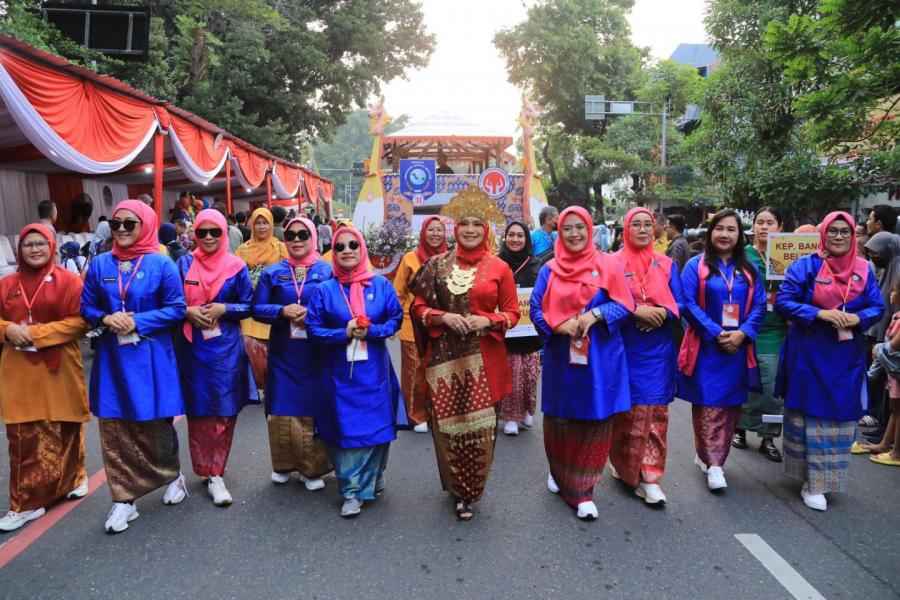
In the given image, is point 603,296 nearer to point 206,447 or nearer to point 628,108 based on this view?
point 206,447

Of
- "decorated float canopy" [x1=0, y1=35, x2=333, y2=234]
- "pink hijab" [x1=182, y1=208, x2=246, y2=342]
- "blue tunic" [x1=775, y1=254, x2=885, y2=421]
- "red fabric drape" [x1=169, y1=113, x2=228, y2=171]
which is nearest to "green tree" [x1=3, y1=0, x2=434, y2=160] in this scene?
"decorated float canopy" [x1=0, y1=35, x2=333, y2=234]

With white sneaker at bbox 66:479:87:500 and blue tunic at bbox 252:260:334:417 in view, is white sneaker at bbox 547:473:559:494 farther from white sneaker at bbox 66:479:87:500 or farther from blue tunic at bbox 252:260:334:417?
white sneaker at bbox 66:479:87:500

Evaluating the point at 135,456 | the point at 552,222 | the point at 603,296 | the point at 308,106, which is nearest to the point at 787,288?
the point at 603,296

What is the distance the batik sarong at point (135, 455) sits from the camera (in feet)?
11.2

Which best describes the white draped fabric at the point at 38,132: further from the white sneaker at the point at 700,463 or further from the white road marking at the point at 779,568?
the white road marking at the point at 779,568

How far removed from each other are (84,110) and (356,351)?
14.2 ft

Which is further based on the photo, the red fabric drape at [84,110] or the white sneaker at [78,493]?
the red fabric drape at [84,110]

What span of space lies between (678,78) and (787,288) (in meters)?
20.8

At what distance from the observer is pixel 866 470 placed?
4.27m

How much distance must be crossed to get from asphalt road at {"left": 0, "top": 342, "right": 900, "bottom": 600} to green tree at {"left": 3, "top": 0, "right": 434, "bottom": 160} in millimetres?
11419

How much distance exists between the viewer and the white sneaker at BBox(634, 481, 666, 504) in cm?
362

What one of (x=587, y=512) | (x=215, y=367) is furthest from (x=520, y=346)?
(x=215, y=367)

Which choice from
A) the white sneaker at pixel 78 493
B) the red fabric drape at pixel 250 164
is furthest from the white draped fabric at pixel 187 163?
the white sneaker at pixel 78 493

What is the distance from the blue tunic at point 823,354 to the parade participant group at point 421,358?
0.01m
